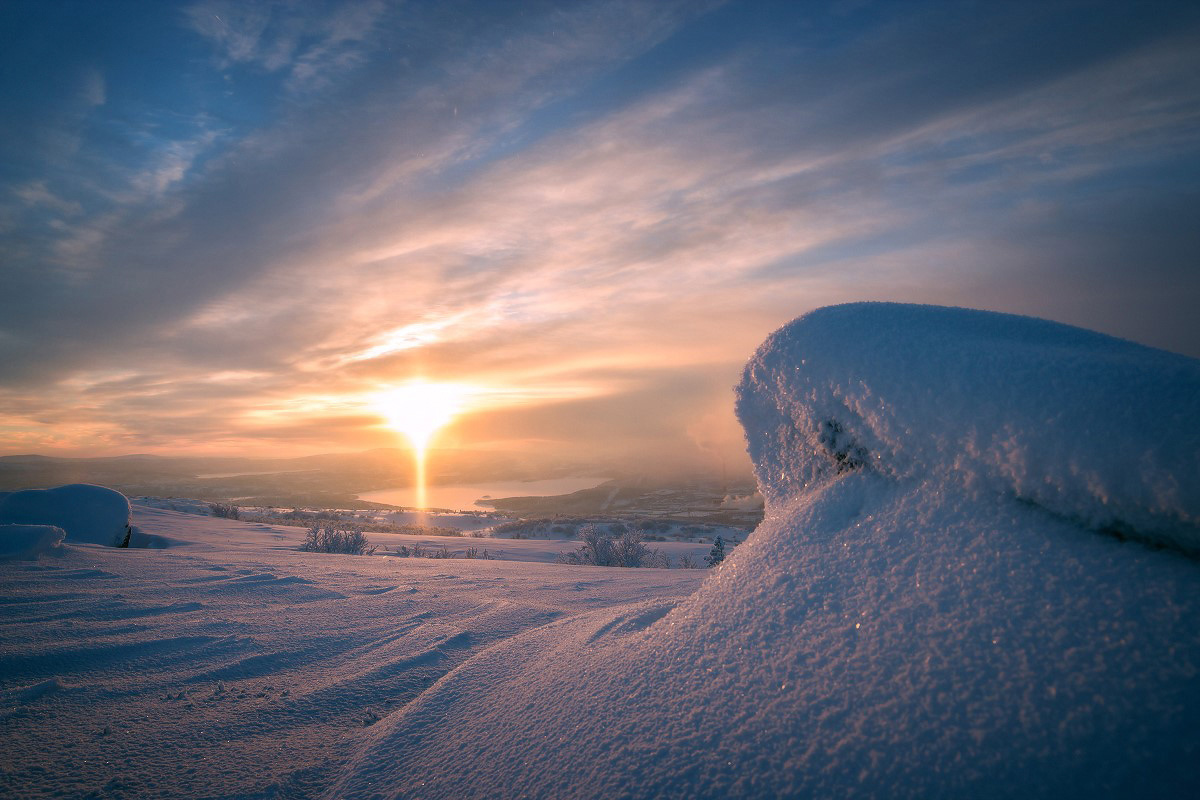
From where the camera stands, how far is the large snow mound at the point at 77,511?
6.63 m

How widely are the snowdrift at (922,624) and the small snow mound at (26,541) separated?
4.54 meters

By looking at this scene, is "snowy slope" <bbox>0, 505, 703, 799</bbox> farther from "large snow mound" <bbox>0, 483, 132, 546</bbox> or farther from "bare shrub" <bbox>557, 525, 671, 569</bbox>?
"bare shrub" <bbox>557, 525, 671, 569</bbox>

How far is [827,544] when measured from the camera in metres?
1.53

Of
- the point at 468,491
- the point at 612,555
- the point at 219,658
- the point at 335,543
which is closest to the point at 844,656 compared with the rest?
the point at 219,658

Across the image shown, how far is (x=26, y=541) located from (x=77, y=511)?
3.44 m

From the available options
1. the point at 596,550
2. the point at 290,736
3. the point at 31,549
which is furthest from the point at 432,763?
the point at 596,550

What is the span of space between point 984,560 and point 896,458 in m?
0.38

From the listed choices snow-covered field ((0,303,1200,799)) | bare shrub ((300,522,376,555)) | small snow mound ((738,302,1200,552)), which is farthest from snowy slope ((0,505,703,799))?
bare shrub ((300,522,376,555))

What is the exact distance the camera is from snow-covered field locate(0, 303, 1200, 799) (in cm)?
95

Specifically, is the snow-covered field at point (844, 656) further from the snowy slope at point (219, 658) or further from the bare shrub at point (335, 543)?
the bare shrub at point (335, 543)

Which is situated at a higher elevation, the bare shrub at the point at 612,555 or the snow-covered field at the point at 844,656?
the snow-covered field at the point at 844,656

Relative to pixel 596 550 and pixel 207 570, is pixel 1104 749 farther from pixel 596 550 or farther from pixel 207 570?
pixel 596 550

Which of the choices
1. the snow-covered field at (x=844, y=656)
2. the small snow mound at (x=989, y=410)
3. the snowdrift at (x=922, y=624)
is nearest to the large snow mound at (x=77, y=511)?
the snow-covered field at (x=844, y=656)

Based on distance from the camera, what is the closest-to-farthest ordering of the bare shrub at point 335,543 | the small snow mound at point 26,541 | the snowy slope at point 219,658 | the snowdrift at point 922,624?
the snowdrift at point 922,624 → the snowy slope at point 219,658 → the small snow mound at point 26,541 → the bare shrub at point 335,543
